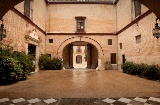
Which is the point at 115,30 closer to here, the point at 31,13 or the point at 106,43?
the point at 106,43

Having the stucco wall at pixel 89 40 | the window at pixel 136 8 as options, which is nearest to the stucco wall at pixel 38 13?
the stucco wall at pixel 89 40

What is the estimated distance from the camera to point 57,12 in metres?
16.4

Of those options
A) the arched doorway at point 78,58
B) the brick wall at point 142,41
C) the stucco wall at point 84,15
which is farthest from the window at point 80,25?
the arched doorway at point 78,58

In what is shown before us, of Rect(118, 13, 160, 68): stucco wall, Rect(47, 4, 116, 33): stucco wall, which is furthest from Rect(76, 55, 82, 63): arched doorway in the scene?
Rect(118, 13, 160, 68): stucco wall

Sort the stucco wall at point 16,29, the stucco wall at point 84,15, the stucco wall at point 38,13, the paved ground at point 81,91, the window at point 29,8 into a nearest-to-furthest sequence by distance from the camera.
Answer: the paved ground at point 81,91, the stucco wall at point 16,29, the window at point 29,8, the stucco wall at point 38,13, the stucco wall at point 84,15

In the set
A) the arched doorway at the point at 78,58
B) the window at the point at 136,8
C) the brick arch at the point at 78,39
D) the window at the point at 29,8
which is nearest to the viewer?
the window at the point at 29,8

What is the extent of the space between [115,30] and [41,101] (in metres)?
14.3

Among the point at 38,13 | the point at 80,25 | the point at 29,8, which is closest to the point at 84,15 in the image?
the point at 80,25

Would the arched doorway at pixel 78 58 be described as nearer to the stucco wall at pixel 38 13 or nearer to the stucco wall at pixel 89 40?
the stucco wall at pixel 89 40

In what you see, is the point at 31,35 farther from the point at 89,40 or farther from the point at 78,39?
the point at 89,40

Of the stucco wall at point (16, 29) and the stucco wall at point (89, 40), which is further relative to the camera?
the stucco wall at point (89, 40)

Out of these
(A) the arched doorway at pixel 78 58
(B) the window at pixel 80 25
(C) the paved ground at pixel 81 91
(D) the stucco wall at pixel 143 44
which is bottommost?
(C) the paved ground at pixel 81 91

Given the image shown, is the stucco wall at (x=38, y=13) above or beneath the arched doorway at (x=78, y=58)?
above

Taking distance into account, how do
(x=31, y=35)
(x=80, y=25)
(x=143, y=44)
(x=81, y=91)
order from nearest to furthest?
1. (x=81, y=91)
2. (x=143, y=44)
3. (x=31, y=35)
4. (x=80, y=25)
